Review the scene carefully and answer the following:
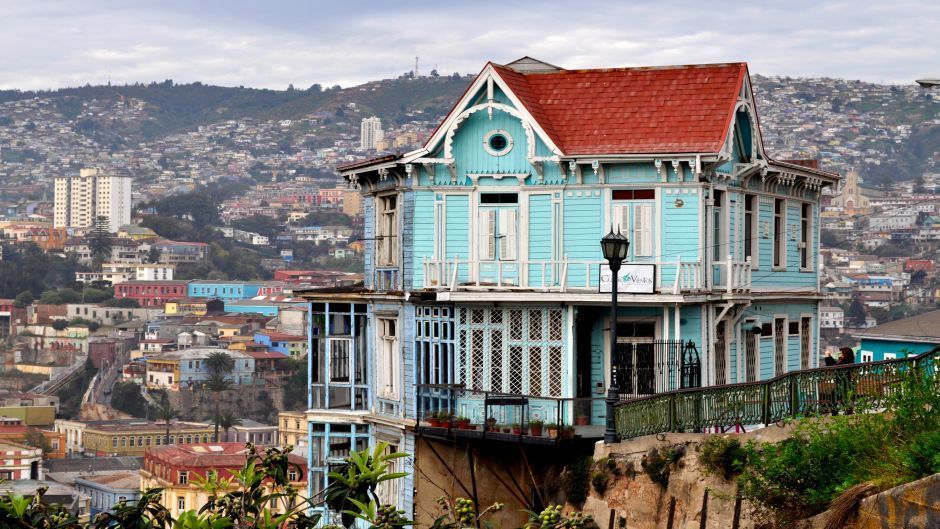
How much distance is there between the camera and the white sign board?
27.7 m

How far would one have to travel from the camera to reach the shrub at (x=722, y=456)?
65.7 feet

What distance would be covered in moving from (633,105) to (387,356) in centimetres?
651

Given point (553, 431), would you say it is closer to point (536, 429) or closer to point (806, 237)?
point (536, 429)

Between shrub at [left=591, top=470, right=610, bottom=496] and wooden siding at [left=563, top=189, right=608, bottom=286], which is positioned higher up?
wooden siding at [left=563, top=189, right=608, bottom=286]

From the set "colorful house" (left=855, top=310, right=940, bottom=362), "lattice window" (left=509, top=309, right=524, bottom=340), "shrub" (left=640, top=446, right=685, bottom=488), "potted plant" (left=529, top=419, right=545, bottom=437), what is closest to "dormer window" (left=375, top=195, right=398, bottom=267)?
"lattice window" (left=509, top=309, right=524, bottom=340)

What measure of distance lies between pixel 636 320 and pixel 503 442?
3218 millimetres

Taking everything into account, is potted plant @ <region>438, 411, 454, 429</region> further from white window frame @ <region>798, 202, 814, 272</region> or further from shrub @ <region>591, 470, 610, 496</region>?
white window frame @ <region>798, 202, 814, 272</region>

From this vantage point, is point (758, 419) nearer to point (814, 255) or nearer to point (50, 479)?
point (814, 255)

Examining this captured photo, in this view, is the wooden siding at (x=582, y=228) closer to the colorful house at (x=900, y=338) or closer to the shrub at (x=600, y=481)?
the shrub at (x=600, y=481)

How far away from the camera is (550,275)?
95.9 feet

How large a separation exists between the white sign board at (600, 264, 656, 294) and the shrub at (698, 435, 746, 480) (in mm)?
7159

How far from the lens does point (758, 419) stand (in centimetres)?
2173

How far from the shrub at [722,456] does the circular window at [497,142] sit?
10.2m

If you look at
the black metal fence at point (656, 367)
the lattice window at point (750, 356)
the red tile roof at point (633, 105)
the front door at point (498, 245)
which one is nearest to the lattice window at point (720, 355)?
the black metal fence at point (656, 367)
